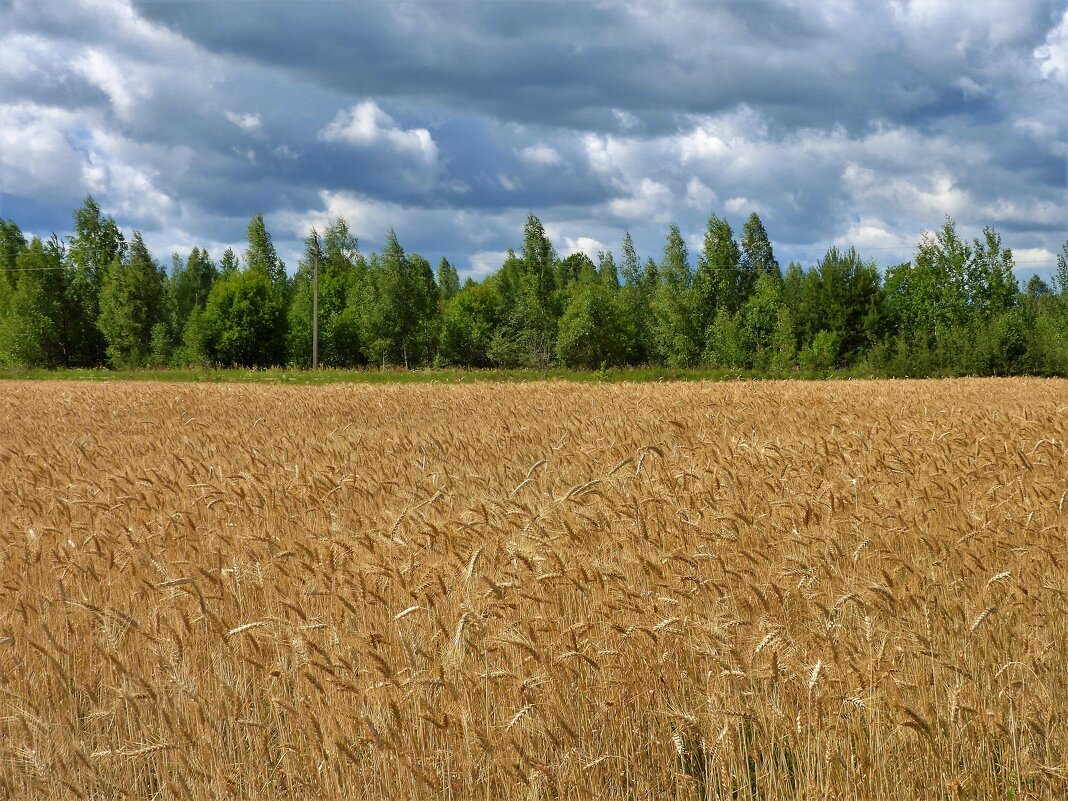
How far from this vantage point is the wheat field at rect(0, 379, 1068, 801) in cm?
307

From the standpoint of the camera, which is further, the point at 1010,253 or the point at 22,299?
the point at 22,299

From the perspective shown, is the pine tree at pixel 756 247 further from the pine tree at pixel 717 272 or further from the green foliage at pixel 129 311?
the green foliage at pixel 129 311

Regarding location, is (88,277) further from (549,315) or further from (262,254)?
(549,315)

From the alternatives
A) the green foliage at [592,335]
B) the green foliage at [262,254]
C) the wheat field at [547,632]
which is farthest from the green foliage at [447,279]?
the wheat field at [547,632]

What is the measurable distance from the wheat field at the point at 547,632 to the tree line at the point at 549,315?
3983 cm

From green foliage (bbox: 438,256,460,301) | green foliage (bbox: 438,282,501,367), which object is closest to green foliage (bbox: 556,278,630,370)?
green foliage (bbox: 438,282,501,367)

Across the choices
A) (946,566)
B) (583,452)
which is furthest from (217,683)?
(583,452)

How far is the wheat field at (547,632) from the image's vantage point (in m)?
3.07

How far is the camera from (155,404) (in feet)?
60.5

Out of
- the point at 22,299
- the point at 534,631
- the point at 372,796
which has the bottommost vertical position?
the point at 372,796

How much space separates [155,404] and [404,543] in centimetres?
1552

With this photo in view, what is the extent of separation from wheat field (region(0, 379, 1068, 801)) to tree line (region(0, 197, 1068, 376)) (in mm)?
39830

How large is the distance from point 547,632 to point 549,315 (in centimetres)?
6286

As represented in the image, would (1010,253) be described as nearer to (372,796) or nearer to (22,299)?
(372,796)
